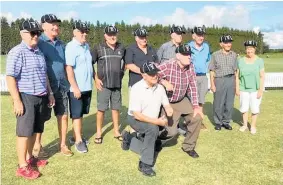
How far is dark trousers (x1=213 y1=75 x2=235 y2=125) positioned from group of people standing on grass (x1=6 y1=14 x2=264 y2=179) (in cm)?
2

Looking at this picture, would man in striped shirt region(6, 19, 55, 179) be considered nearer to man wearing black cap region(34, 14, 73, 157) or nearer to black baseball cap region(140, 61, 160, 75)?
man wearing black cap region(34, 14, 73, 157)

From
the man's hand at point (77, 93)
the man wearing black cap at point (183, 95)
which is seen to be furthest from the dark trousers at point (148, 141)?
the man's hand at point (77, 93)

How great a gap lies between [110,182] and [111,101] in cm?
204

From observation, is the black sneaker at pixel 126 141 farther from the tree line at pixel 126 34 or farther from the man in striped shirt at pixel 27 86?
the tree line at pixel 126 34

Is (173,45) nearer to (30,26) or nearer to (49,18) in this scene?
(49,18)

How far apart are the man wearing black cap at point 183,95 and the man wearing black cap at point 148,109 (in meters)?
0.39

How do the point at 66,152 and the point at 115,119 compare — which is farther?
the point at 115,119

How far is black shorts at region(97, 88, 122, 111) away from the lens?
5.98 m

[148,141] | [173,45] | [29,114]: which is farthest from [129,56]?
[29,114]

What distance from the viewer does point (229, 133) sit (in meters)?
6.69

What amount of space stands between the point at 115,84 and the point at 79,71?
0.82 m

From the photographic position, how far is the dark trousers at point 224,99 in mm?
6852

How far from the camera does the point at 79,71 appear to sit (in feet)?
17.5

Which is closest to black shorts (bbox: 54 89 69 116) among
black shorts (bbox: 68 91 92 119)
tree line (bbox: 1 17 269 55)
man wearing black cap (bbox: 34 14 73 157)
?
man wearing black cap (bbox: 34 14 73 157)
